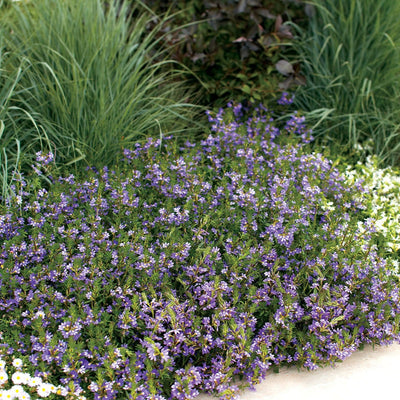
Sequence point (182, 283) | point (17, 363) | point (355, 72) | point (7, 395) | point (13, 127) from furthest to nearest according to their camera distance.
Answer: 1. point (355, 72)
2. point (13, 127)
3. point (182, 283)
4. point (17, 363)
5. point (7, 395)

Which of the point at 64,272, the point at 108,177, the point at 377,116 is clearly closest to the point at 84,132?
the point at 108,177

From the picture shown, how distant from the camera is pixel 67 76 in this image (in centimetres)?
399

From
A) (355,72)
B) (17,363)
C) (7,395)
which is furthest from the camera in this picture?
(355,72)

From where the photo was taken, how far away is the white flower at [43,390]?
215cm

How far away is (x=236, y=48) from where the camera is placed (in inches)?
192

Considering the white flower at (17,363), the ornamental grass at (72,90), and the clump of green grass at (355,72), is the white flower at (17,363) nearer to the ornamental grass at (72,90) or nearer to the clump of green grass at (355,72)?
Answer: the ornamental grass at (72,90)

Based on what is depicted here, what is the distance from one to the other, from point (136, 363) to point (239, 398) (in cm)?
51

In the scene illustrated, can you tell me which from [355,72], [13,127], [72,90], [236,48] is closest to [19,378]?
[13,127]

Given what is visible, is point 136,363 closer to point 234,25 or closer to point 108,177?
point 108,177

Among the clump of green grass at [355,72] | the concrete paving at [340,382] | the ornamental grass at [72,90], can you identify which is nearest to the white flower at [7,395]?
the concrete paving at [340,382]

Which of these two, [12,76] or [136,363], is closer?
[136,363]

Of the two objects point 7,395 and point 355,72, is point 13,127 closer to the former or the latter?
point 7,395

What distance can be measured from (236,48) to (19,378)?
3643 mm

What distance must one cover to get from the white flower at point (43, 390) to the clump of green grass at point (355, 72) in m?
3.39
